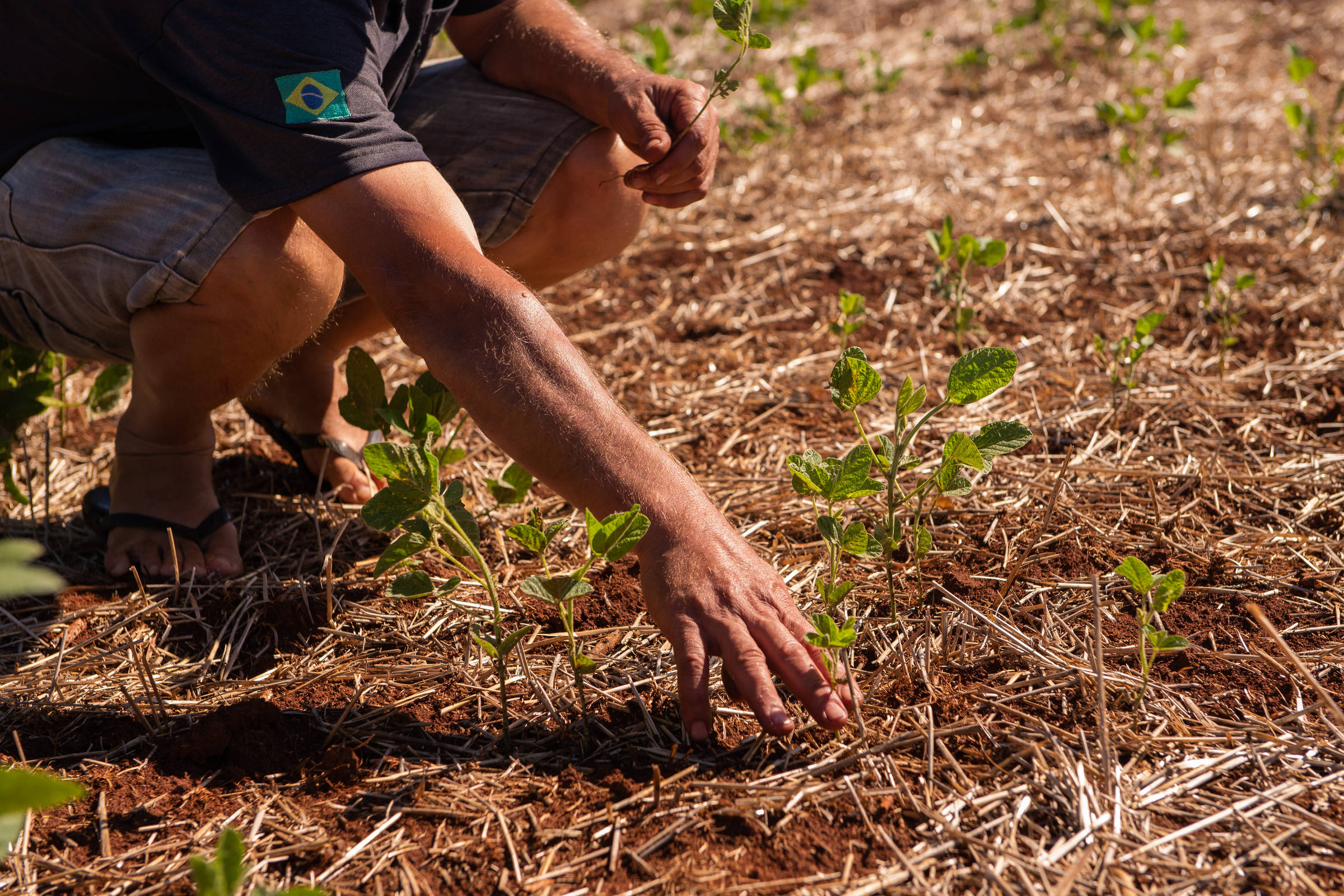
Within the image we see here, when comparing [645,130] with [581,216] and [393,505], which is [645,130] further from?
[393,505]

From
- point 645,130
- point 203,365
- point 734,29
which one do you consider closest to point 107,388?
point 203,365

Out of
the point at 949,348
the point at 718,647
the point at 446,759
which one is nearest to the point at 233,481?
the point at 446,759

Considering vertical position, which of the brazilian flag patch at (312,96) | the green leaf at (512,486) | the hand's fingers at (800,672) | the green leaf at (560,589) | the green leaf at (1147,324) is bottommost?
the green leaf at (512,486)

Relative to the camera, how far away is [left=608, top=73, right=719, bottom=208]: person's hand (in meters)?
1.97

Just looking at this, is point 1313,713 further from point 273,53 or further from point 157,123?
point 157,123

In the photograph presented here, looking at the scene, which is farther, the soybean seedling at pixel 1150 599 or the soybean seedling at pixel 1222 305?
the soybean seedling at pixel 1222 305

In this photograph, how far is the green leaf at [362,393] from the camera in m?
1.72

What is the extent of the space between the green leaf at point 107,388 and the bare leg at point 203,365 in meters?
0.31

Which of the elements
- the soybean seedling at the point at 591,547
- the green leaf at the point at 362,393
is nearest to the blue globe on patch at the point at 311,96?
the green leaf at the point at 362,393

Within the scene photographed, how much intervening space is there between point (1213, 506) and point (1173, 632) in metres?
0.46

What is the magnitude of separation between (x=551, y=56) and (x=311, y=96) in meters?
0.84

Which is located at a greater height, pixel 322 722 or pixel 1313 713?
pixel 1313 713

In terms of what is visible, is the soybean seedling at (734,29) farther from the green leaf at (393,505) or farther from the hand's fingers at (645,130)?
the green leaf at (393,505)

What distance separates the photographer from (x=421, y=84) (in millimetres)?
2426
